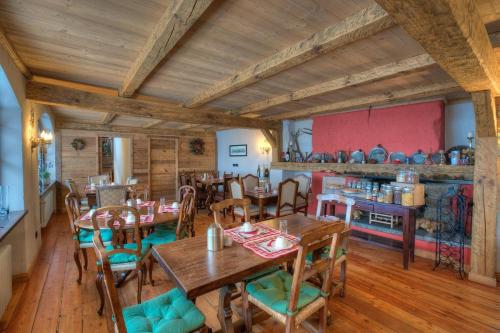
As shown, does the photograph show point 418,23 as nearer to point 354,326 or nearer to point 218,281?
point 218,281

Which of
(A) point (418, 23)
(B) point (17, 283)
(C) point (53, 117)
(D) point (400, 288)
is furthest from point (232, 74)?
(C) point (53, 117)

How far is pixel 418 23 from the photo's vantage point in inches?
44.0

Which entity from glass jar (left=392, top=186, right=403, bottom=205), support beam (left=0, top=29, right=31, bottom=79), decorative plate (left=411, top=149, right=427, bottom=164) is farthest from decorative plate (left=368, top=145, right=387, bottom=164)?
support beam (left=0, top=29, right=31, bottom=79)

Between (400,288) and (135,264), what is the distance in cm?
265

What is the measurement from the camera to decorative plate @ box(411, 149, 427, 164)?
11.2 ft

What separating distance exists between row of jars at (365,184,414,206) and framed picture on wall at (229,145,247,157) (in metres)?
4.03

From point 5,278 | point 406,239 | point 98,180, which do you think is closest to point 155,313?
point 5,278

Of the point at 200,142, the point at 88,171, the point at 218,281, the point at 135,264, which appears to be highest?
the point at 200,142

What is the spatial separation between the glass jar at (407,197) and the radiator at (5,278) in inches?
161

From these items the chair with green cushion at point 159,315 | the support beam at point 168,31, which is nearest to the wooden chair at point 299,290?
the chair with green cushion at point 159,315

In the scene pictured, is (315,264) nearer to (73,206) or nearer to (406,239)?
(406,239)

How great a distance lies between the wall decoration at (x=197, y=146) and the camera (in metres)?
7.67

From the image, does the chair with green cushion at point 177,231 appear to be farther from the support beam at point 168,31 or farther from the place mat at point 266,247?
the support beam at point 168,31

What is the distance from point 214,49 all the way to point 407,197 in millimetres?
2809
